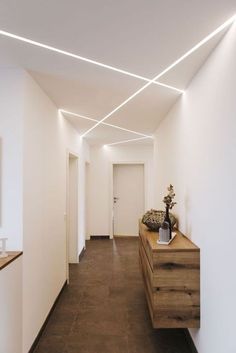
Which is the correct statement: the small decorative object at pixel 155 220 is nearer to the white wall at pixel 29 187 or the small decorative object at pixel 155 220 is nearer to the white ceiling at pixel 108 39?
the white wall at pixel 29 187

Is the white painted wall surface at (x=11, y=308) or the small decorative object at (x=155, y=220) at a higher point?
the small decorative object at (x=155, y=220)

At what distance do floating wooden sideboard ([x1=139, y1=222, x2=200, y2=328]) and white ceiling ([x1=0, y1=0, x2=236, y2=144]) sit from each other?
150cm

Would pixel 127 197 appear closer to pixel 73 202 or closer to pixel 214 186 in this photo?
pixel 73 202

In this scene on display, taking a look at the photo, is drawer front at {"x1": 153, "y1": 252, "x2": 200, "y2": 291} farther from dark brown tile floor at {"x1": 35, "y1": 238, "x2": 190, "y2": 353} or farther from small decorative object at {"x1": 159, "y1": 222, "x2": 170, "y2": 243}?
dark brown tile floor at {"x1": 35, "y1": 238, "x2": 190, "y2": 353}

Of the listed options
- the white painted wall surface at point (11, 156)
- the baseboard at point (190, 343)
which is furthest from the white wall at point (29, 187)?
the baseboard at point (190, 343)

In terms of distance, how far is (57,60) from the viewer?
2002 millimetres

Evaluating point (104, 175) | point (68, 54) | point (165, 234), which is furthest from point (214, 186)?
point (104, 175)

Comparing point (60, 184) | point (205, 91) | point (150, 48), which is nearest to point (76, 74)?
point (150, 48)

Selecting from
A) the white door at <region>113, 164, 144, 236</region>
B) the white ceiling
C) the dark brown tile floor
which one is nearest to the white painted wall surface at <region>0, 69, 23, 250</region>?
the white ceiling

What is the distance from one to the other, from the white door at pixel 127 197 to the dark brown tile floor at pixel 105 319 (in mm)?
2325

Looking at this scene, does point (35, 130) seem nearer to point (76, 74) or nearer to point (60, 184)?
point (76, 74)

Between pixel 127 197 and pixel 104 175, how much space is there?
2.74 ft

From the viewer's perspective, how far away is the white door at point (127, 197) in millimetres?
6809

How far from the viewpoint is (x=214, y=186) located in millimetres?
1795
